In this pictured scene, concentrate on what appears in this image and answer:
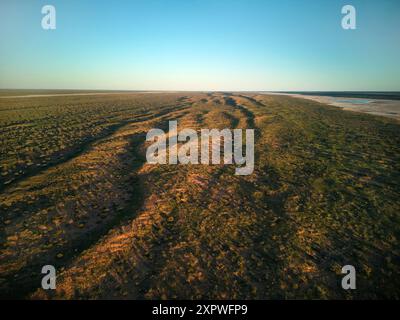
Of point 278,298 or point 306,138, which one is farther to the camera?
point 306,138

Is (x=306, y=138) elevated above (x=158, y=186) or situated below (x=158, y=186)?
above

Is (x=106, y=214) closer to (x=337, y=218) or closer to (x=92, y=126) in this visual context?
(x=337, y=218)

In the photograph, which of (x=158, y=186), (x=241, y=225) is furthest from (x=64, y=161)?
(x=241, y=225)
